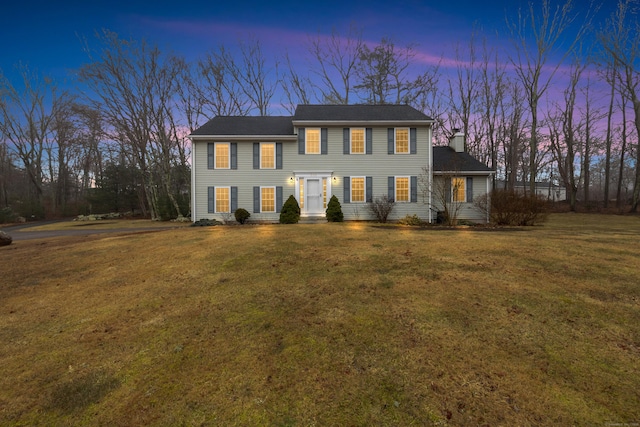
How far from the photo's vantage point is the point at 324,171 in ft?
57.7

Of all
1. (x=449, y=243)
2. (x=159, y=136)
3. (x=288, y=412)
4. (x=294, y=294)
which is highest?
(x=159, y=136)

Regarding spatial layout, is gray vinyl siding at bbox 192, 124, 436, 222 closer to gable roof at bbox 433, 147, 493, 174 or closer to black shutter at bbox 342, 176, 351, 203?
black shutter at bbox 342, 176, 351, 203

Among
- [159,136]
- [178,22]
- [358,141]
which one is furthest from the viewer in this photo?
[159,136]

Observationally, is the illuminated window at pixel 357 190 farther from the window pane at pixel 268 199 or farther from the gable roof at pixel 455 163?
the window pane at pixel 268 199

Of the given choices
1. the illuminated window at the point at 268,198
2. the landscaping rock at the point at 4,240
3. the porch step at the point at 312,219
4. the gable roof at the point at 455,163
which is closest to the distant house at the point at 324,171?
the illuminated window at the point at 268,198

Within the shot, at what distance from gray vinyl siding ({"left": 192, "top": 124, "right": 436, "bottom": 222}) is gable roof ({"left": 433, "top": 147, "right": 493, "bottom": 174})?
1437 millimetres

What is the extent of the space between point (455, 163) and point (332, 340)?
15923mm

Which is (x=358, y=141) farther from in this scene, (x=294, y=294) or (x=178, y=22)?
(x=294, y=294)

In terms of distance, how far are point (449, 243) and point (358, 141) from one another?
Result: 11.5m

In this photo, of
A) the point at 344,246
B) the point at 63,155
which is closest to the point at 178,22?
the point at 344,246

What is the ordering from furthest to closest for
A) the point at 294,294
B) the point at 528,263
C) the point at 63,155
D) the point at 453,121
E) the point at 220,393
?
the point at 63,155 < the point at 453,121 < the point at 528,263 < the point at 294,294 < the point at 220,393

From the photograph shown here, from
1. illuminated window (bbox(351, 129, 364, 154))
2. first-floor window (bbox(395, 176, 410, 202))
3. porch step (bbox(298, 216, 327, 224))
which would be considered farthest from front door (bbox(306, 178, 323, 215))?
first-floor window (bbox(395, 176, 410, 202))

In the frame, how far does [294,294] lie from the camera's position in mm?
4852

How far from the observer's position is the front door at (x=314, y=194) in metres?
17.6
